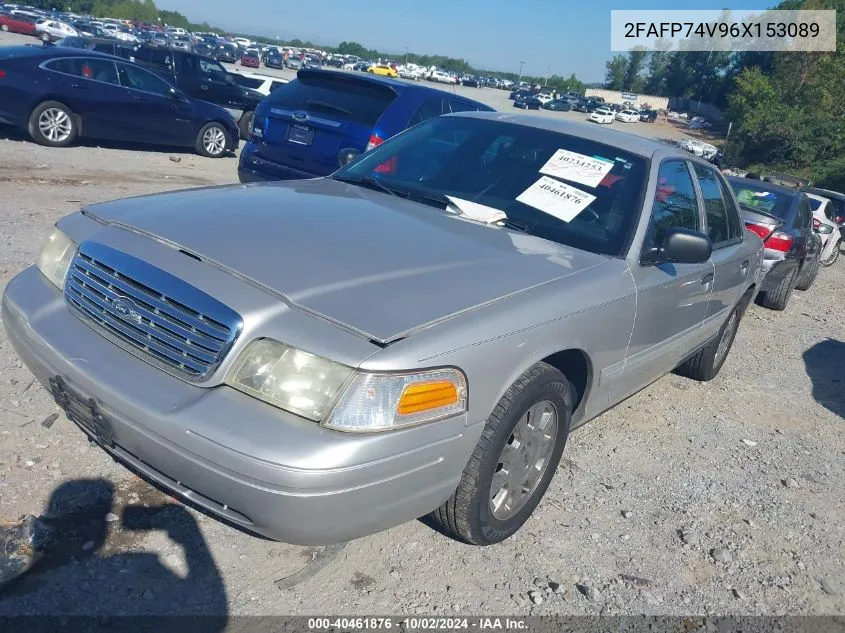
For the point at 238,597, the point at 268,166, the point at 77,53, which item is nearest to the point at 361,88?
the point at 268,166

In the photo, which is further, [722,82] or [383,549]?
[722,82]

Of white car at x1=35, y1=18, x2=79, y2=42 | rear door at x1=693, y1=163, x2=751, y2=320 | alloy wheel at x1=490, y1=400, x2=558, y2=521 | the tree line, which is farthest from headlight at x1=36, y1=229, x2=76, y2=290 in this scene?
white car at x1=35, y1=18, x2=79, y2=42

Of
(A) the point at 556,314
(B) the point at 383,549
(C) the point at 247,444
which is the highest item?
(A) the point at 556,314

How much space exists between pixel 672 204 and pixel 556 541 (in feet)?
6.49

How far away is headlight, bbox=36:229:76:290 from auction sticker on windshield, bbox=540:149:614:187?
7.64 ft

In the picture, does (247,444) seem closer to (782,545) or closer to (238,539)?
(238,539)

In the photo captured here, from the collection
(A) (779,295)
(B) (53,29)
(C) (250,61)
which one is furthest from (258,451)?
(C) (250,61)

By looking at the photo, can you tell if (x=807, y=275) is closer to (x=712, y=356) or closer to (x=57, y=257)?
(x=712, y=356)

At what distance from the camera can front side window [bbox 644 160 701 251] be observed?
3.81 m

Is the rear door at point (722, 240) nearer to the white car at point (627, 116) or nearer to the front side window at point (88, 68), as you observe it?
the front side window at point (88, 68)

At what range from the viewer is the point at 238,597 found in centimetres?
264

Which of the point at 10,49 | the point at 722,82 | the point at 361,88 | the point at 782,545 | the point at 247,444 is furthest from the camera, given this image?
the point at 722,82

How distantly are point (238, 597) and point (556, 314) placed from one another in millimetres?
1596

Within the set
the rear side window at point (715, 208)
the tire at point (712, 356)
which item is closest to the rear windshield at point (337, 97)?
the rear side window at point (715, 208)
